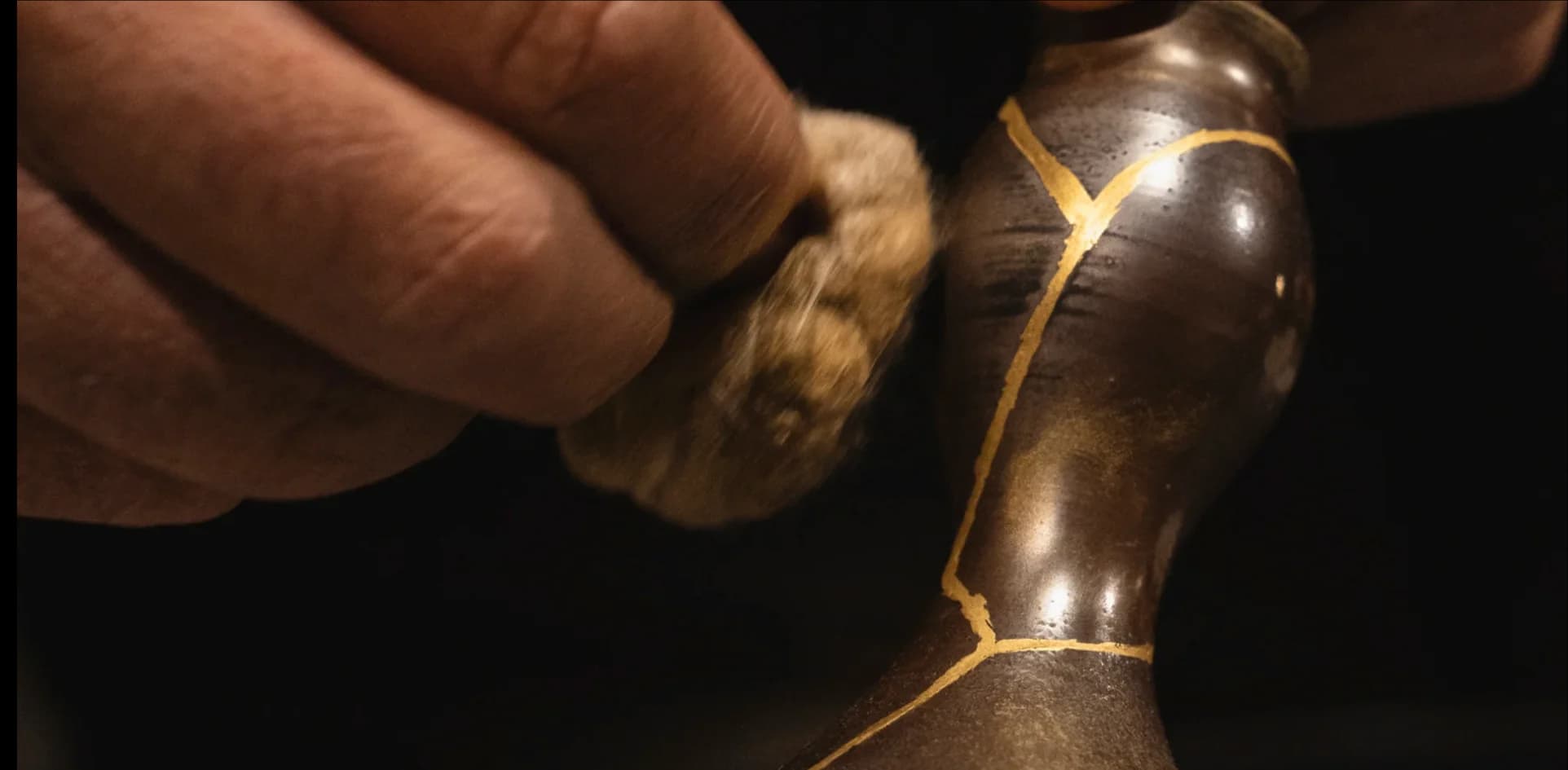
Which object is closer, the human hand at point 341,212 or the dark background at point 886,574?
the human hand at point 341,212

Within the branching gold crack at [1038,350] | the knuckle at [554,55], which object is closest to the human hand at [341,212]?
the knuckle at [554,55]

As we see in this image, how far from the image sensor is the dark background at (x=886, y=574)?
2.27ft

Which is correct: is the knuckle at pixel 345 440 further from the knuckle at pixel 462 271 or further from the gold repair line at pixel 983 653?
the gold repair line at pixel 983 653

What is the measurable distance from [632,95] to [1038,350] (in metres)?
0.25

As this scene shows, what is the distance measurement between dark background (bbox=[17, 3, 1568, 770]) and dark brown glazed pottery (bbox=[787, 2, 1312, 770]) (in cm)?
8

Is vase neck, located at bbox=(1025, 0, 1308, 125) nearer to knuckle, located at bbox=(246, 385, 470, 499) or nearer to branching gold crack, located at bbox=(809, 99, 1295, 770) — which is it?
branching gold crack, located at bbox=(809, 99, 1295, 770)

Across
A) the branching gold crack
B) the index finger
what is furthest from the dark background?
the index finger

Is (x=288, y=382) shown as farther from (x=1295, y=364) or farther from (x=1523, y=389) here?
(x=1523, y=389)

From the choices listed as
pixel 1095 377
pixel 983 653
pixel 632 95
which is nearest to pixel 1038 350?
pixel 1095 377

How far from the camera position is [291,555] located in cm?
73

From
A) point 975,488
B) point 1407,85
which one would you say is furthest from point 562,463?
point 1407,85

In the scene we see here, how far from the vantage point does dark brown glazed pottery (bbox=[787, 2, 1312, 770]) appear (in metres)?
0.52

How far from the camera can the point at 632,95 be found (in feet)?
1.17

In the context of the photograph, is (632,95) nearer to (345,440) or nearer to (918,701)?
(345,440)
